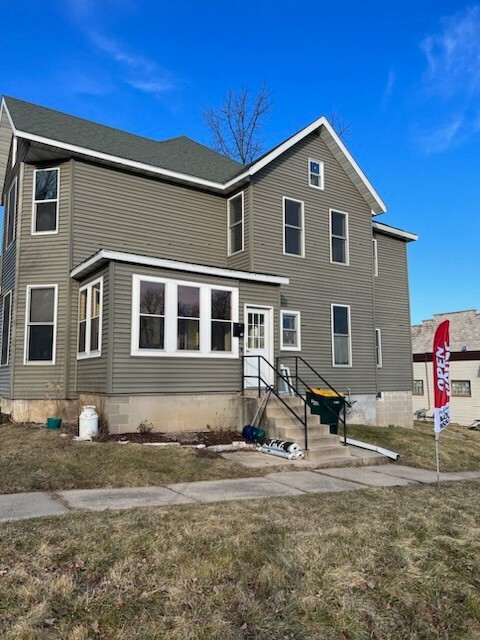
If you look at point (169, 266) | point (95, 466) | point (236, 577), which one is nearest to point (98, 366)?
point (169, 266)

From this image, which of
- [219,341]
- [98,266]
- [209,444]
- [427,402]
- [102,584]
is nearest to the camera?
[102,584]

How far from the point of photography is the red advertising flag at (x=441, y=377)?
8312 millimetres

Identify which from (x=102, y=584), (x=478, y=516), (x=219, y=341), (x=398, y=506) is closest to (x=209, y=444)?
(x=219, y=341)

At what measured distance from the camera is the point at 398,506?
21.1 ft

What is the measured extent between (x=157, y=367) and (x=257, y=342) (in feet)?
10.8

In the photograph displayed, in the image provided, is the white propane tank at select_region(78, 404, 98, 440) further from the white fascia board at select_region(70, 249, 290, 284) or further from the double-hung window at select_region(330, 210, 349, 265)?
the double-hung window at select_region(330, 210, 349, 265)

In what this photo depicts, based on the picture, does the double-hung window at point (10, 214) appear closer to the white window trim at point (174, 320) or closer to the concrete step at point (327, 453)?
the white window trim at point (174, 320)

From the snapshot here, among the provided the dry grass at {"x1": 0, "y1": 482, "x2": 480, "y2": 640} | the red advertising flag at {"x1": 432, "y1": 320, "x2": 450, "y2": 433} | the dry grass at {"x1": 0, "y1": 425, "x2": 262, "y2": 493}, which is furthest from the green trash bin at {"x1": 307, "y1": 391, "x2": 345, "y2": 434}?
the dry grass at {"x1": 0, "y1": 482, "x2": 480, "y2": 640}

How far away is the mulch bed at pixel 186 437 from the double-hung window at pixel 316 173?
884 centimetres

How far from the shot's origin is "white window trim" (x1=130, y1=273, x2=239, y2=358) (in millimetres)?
10984

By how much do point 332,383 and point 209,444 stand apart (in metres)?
6.52

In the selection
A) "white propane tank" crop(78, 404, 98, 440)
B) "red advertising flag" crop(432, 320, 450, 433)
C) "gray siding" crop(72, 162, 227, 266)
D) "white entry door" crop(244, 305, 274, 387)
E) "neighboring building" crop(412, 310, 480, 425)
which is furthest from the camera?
"neighboring building" crop(412, 310, 480, 425)

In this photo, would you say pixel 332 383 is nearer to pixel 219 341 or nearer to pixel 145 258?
pixel 219 341

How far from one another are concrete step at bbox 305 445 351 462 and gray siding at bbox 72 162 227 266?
7010 mm
